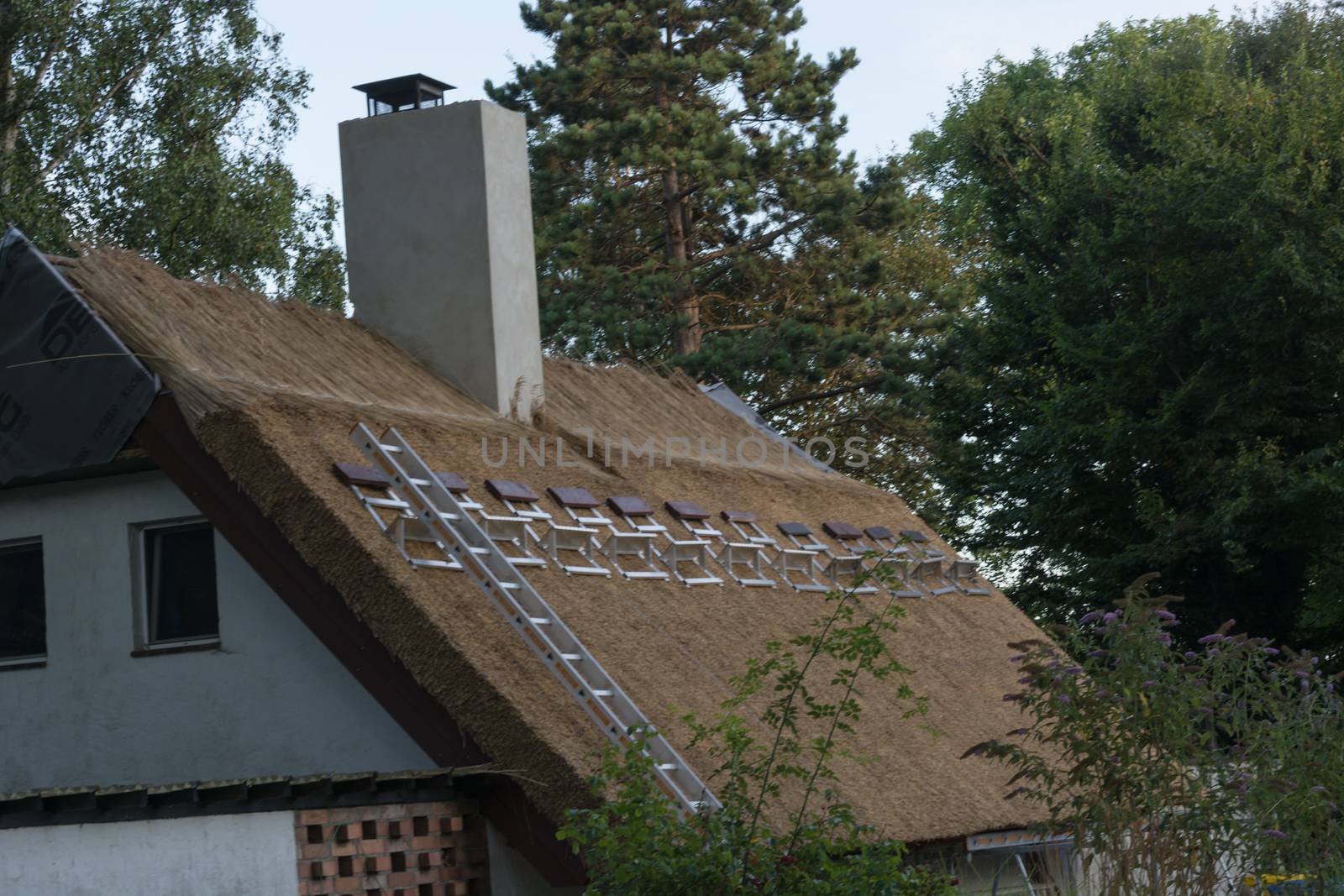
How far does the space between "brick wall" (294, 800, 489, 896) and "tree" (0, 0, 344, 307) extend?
51.0 ft

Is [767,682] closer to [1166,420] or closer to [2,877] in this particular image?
[2,877]

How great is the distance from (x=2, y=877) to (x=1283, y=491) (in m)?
14.9

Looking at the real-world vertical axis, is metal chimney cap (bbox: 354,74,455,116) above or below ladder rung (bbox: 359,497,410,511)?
above

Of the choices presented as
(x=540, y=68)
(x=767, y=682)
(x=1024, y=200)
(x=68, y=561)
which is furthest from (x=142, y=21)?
(x=767, y=682)

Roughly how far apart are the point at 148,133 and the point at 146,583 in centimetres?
1566

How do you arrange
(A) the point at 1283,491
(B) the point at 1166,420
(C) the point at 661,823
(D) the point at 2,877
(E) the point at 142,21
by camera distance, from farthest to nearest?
(E) the point at 142,21, (B) the point at 1166,420, (A) the point at 1283,491, (D) the point at 2,877, (C) the point at 661,823

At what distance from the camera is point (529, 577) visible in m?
10.1

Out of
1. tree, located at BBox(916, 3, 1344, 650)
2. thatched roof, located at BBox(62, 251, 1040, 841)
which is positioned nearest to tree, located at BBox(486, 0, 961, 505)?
tree, located at BBox(916, 3, 1344, 650)

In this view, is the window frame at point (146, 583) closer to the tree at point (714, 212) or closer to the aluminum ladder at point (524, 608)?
the aluminum ladder at point (524, 608)

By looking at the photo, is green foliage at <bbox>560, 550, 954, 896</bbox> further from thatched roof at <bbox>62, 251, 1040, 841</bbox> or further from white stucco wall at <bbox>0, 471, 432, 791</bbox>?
white stucco wall at <bbox>0, 471, 432, 791</bbox>

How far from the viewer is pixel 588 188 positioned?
93.7 ft

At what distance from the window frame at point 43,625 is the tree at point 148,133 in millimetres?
11823

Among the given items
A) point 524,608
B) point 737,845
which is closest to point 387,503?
point 524,608

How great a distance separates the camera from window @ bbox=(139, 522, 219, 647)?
32.3 feet
